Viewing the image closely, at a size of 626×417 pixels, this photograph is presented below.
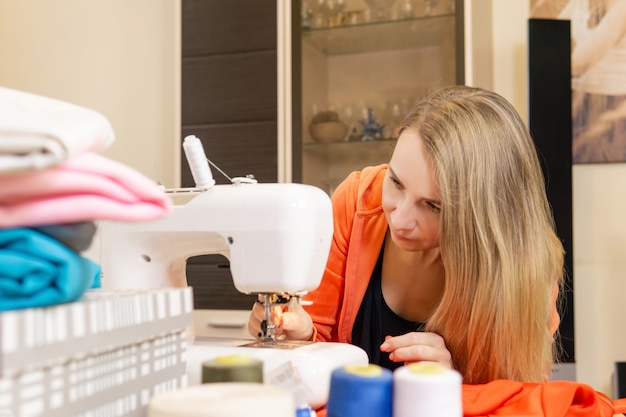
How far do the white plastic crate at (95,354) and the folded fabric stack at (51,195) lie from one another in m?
0.03

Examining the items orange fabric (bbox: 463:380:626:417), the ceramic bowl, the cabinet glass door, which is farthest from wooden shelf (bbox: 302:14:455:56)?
orange fabric (bbox: 463:380:626:417)

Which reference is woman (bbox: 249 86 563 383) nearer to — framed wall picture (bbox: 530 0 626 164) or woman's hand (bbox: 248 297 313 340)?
woman's hand (bbox: 248 297 313 340)

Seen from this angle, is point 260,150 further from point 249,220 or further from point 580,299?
point 249,220

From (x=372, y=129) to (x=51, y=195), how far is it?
82.8 inches

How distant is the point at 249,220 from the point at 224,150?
5.47 feet

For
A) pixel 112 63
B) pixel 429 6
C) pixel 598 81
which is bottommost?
pixel 598 81

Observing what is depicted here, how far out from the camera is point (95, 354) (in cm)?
47

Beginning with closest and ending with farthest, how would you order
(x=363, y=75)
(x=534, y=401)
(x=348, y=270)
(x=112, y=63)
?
(x=534, y=401), (x=348, y=270), (x=363, y=75), (x=112, y=63)

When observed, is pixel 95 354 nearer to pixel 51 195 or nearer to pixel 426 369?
pixel 51 195

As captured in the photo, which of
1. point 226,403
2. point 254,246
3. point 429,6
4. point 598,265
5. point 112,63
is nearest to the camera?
point 226,403

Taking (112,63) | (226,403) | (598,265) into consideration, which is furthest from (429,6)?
(226,403)

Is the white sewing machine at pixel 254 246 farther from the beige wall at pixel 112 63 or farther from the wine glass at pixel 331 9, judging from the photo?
the wine glass at pixel 331 9

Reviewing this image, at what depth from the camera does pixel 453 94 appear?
3.59 feet

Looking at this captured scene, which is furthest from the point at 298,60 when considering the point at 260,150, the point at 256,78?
the point at 260,150
